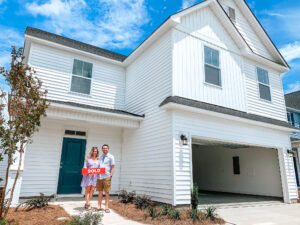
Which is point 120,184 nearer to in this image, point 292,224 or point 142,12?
point 292,224

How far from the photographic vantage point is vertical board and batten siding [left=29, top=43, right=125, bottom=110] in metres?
8.74

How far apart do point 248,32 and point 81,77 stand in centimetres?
831

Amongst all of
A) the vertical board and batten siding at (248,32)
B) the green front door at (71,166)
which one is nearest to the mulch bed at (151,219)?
the green front door at (71,166)

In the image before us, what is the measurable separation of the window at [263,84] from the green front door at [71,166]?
8.24 meters

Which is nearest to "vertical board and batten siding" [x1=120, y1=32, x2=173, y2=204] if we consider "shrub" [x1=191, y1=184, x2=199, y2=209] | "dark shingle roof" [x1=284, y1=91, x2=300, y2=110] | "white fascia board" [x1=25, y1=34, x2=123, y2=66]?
"shrub" [x1=191, y1=184, x2=199, y2=209]

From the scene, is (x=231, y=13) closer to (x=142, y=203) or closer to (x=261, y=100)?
(x=261, y=100)

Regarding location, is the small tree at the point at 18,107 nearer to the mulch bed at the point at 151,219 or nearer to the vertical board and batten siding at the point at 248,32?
the mulch bed at the point at 151,219

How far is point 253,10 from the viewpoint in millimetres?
11086

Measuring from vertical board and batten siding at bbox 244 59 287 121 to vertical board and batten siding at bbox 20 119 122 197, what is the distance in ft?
22.0

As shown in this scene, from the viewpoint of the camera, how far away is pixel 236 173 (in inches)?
496

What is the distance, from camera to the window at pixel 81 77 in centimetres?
931

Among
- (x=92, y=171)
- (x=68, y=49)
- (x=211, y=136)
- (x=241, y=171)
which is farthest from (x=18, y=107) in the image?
(x=241, y=171)

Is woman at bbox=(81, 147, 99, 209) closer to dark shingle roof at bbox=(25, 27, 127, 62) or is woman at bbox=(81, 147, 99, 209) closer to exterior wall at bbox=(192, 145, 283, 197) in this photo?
dark shingle roof at bbox=(25, 27, 127, 62)

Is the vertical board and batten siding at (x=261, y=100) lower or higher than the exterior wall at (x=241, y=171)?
higher
